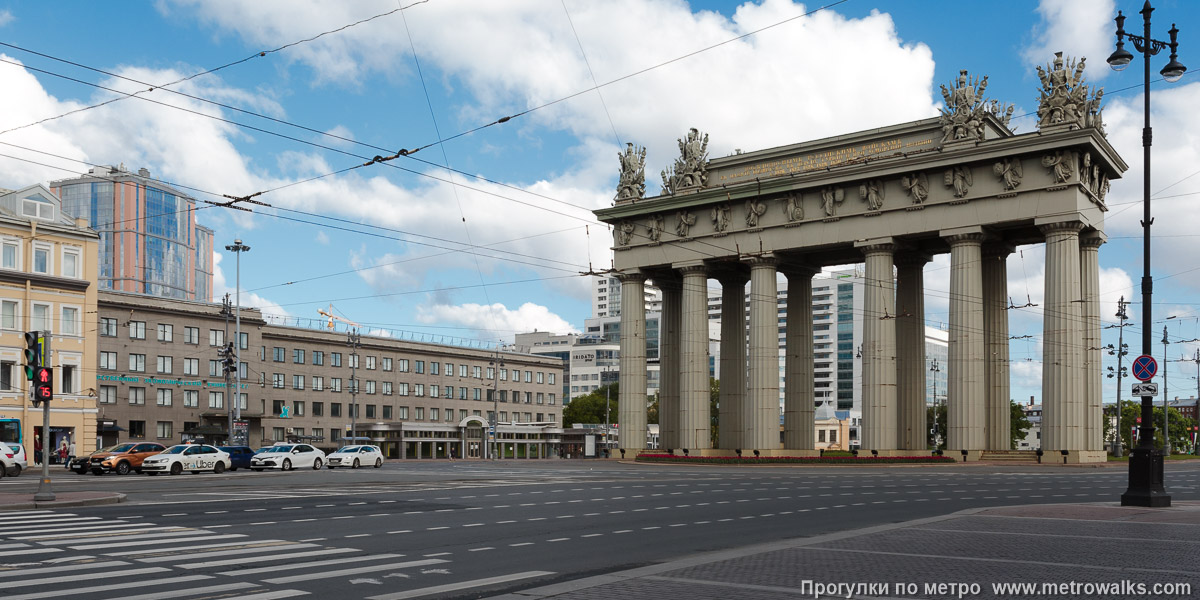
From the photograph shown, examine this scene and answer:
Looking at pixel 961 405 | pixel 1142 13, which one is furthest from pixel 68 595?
pixel 961 405

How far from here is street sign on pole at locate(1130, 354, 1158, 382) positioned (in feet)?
82.4

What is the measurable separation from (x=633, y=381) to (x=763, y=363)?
1062 centimetres

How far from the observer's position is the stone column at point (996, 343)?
2419 inches

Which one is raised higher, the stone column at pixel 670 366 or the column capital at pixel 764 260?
the column capital at pixel 764 260

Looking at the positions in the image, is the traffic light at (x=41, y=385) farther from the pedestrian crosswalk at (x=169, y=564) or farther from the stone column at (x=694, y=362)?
the stone column at (x=694, y=362)

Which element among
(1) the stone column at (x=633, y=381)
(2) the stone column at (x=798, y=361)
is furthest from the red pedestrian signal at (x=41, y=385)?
(2) the stone column at (x=798, y=361)

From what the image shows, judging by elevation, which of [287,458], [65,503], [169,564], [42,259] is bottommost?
[287,458]

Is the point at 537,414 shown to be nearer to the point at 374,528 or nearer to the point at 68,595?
the point at 374,528

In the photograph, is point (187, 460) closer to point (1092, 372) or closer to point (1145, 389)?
point (1145, 389)

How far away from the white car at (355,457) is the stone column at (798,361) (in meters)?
26.8

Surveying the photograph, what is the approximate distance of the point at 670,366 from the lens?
251 ft

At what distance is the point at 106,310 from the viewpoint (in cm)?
8725

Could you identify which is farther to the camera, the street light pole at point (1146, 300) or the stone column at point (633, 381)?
the stone column at point (633, 381)

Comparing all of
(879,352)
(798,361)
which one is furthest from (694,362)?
(879,352)
